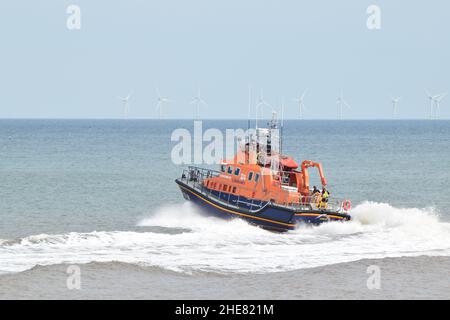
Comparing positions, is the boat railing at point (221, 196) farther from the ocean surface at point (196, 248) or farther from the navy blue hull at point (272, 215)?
the ocean surface at point (196, 248)

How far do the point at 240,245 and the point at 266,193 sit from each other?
4.47 m

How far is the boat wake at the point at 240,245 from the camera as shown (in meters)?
21.6

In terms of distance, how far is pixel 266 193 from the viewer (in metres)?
29.1

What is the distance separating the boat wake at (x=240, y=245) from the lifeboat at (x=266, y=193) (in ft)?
1.42

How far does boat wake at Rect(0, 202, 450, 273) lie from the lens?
21578 millimetres

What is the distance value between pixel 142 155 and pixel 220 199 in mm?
50355

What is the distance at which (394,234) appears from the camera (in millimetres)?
27266

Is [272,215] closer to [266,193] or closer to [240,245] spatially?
[266,193]

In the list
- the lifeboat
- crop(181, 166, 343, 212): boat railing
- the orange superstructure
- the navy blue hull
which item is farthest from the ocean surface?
the orange superstructure

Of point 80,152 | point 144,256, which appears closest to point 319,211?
point 144,256
